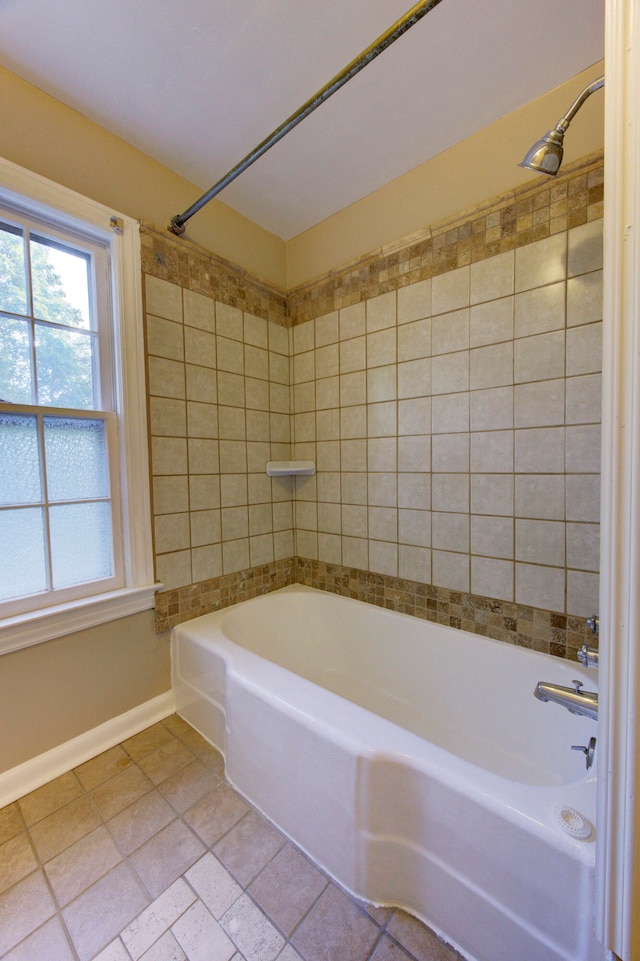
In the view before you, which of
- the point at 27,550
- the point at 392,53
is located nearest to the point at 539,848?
the point at 27,550

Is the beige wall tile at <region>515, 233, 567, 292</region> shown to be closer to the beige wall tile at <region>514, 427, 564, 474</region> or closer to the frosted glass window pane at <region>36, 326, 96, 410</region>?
the beige wall tile at <region>514, 427, 564, 474</region>

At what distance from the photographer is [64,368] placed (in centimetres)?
132

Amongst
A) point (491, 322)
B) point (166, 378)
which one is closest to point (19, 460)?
point (166, 378)

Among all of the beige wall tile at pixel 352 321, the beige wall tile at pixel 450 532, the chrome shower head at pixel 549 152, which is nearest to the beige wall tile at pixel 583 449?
the beige wall tile at pixel 450 532

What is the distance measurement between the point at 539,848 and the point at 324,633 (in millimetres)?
1236

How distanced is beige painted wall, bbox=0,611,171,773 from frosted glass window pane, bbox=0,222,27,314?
1.17 metres

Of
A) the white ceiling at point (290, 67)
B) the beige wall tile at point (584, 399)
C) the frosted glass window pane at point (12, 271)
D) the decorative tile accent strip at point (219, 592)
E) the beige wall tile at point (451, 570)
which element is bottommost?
the decorative tile accent strip at point (219, 592)

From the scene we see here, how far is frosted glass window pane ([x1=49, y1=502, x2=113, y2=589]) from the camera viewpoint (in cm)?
131

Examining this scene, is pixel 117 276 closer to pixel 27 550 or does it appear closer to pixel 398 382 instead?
pixel 27 550

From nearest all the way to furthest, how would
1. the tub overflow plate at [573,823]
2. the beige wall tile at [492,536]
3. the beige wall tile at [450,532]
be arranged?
the tub overflow plate at [573,823]
the beige wall tile at [492,536]
the beige wall tile at [450,532]

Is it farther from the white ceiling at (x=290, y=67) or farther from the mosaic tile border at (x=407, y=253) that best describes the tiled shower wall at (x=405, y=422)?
the white ceiling at (x=290, y=67)

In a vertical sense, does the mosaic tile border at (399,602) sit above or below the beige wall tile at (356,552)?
below

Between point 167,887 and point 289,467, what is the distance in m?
1.55

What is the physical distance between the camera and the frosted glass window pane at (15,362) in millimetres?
1180
